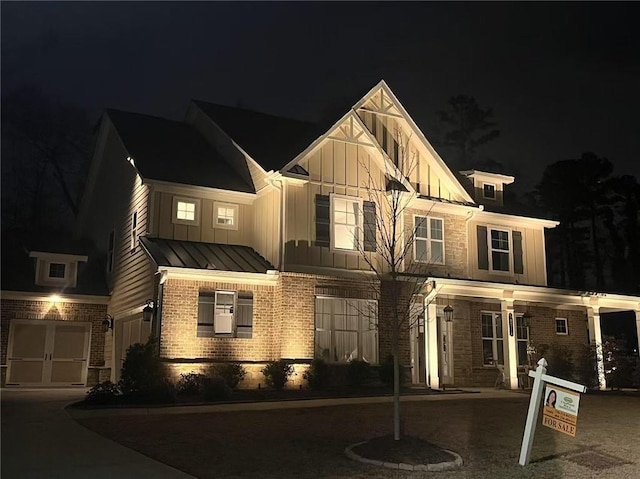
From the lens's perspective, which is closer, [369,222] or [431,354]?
[431,354]

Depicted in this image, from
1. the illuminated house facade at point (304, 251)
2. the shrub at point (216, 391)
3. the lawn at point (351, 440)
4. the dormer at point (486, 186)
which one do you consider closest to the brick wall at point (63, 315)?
the illuminated house facade at point (304, 251)

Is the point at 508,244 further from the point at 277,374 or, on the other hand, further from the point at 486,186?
the point at 277,374

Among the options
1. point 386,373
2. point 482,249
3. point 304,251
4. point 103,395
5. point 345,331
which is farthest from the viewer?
point 482,249

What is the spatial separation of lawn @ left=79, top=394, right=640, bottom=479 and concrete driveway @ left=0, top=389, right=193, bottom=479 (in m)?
0.34

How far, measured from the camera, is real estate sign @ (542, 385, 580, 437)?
8.30 meters

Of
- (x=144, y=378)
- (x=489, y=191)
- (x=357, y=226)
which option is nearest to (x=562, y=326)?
(x=489, y=191)

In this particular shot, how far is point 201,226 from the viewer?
65.2 ft

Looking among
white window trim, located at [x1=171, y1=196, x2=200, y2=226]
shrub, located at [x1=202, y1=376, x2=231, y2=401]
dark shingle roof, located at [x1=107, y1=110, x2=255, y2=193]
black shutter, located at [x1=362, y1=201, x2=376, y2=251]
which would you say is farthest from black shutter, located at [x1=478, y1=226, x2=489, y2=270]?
shrub, located at [x1=202, y1=376, x2=231, y2=401]

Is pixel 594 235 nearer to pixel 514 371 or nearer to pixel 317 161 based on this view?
pixel 514 371

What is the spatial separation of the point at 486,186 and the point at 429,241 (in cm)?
527

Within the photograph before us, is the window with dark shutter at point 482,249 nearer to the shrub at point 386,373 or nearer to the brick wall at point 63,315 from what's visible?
the shrub at point 386,373

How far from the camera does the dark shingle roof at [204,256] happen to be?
17500 millimetres

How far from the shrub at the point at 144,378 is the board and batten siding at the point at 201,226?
4.54 metres

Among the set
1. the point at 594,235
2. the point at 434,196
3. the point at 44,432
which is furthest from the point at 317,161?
the point at 594,235
